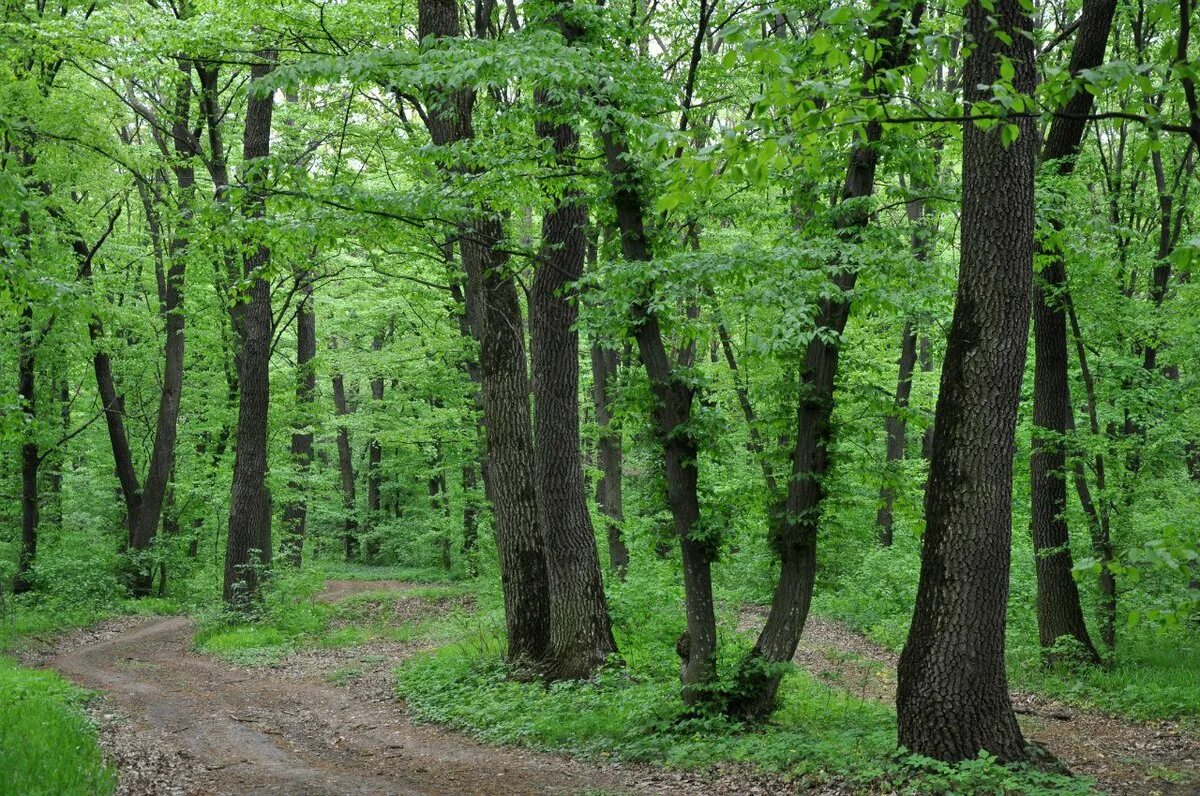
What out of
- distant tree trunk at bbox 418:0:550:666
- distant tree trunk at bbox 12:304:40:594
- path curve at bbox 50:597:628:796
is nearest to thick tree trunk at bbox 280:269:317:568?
distant tree trunk at bbox 12:304:40:594

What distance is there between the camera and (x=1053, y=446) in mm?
11305

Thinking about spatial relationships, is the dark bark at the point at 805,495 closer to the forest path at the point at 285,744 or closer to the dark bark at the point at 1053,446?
the forest path at the point at 285,744

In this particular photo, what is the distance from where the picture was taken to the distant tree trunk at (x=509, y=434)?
1085 cm

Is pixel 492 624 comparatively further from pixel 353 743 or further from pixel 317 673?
pixel 353 743

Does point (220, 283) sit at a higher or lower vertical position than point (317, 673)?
higher

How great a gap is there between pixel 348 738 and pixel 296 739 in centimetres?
50

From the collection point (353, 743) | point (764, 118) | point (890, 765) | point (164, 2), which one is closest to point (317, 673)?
point (353, 743)

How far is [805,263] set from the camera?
24.9 feet

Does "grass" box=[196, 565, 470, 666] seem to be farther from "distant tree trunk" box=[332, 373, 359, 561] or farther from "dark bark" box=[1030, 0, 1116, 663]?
"distant tree trunk" box=[332, 373, 359, 561]

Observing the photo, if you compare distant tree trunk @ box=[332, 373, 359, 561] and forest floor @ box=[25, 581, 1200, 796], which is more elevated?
distant tree trunk @ box=[332, 373, 359, 561]

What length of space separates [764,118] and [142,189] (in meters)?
19.0

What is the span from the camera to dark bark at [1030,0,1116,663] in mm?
11234

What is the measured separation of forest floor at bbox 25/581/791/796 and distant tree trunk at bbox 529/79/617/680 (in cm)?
187

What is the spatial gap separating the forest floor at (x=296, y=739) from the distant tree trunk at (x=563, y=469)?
73.7 inches
